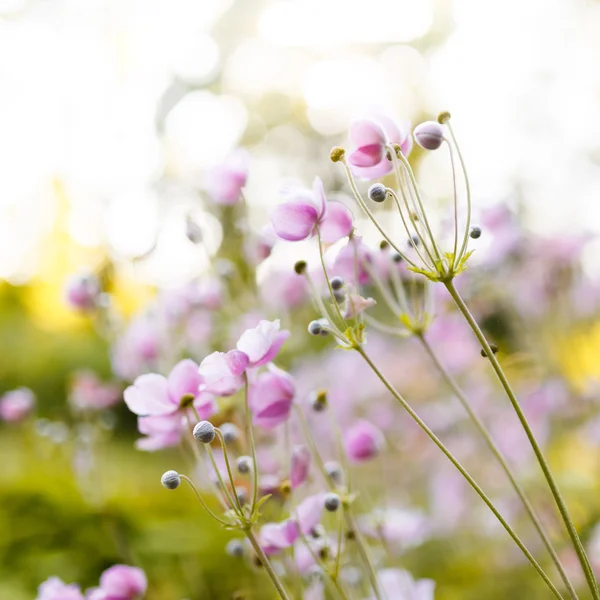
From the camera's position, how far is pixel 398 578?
100 centimetres

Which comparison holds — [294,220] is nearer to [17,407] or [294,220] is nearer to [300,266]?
[300,266]

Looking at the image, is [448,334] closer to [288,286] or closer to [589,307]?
[288,286]

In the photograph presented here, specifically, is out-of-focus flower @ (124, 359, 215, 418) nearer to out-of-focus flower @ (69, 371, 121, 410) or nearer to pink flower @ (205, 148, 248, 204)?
pink flower @ (205, 148, 248, 204)

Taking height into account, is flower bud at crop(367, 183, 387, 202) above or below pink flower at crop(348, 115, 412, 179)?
below

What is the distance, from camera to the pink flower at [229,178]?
3.59 ft

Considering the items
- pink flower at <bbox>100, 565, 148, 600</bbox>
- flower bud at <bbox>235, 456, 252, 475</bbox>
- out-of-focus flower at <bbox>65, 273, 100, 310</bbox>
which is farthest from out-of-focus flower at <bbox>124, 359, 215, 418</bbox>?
out-of-focus flower at <bbox>65, 273, 100, 310</bbox>

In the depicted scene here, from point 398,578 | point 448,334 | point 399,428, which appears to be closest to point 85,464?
point 399,428

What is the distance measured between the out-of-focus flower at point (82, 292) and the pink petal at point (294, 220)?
778 millimetres

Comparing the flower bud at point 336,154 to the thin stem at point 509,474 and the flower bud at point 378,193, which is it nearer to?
the flower bud at point 378,193

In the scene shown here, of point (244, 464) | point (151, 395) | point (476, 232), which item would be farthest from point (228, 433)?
point (476, 232)

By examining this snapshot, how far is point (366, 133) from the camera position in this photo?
0.71 m

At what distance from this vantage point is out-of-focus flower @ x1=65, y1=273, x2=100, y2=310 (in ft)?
4.57

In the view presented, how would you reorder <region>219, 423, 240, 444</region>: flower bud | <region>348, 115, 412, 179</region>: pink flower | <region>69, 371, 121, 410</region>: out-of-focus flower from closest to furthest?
<region>348, 115, 412, 179</region>: pink flower < <region>219, 423, 240, 444</region>: flower bud < <region>69, 371, 121, 410</region>: out-of-focus flower

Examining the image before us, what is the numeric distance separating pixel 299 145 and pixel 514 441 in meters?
5.98
